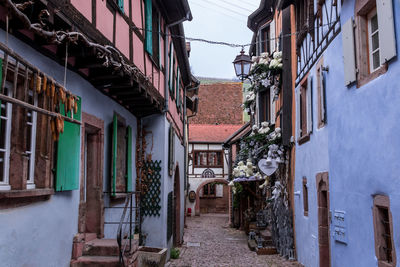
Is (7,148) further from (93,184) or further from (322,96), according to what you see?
(322,96)

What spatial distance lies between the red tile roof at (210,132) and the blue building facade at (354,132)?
22542mm

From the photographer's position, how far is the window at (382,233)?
552 cm

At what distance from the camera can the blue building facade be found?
17.0ft

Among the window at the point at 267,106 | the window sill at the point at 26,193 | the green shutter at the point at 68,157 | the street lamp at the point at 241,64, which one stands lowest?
the window sill at the point at 26,193

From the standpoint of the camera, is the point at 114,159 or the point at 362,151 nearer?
the point at 362,151

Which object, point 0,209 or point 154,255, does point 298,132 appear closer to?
point 154,255

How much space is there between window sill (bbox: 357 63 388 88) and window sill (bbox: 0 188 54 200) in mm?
4252

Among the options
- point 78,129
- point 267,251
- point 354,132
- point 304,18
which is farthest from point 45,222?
point 267,251

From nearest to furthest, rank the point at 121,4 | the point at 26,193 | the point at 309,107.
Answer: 1. the point at 26,193
2. the point at 121,4
3. the point at 309,107

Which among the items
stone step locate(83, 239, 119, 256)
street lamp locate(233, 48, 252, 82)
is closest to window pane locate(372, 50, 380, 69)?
stone step locate(83, 239, 119, 256)

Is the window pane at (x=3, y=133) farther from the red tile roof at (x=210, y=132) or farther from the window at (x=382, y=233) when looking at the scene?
the red tile roof at (x=210, y=132)

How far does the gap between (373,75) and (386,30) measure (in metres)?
0.68

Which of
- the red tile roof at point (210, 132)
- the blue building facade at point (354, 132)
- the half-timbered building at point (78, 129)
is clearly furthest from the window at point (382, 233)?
the red tile roof at point (210, 132)

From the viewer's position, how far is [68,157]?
5.62 metres
